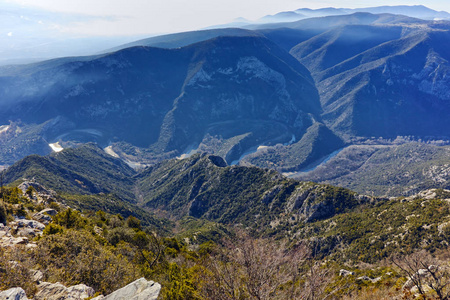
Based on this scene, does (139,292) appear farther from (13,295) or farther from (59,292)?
(13,295)

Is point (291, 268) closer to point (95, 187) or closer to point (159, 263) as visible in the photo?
point (159, 263)

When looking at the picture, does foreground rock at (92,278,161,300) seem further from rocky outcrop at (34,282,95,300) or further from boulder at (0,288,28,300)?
boulder at (0,288,28,300)

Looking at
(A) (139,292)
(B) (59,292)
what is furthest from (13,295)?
(A) (139,292)

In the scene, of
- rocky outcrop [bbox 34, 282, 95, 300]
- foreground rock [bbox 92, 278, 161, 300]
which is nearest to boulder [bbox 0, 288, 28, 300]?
rocky outcrop [bbox 34, 282, 95, 300]

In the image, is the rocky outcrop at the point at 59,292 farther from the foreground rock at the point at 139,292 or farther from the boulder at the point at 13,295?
the foreground rock at the point at 139,292

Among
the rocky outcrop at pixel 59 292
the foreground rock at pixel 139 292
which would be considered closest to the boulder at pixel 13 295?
the rocky outcrop at pixel 59 292

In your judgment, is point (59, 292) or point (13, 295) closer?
point (13, 295)

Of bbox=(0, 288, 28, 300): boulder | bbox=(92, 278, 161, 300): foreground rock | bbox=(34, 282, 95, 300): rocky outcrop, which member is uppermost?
bbox=(0, 288, 28, 300): boulder
